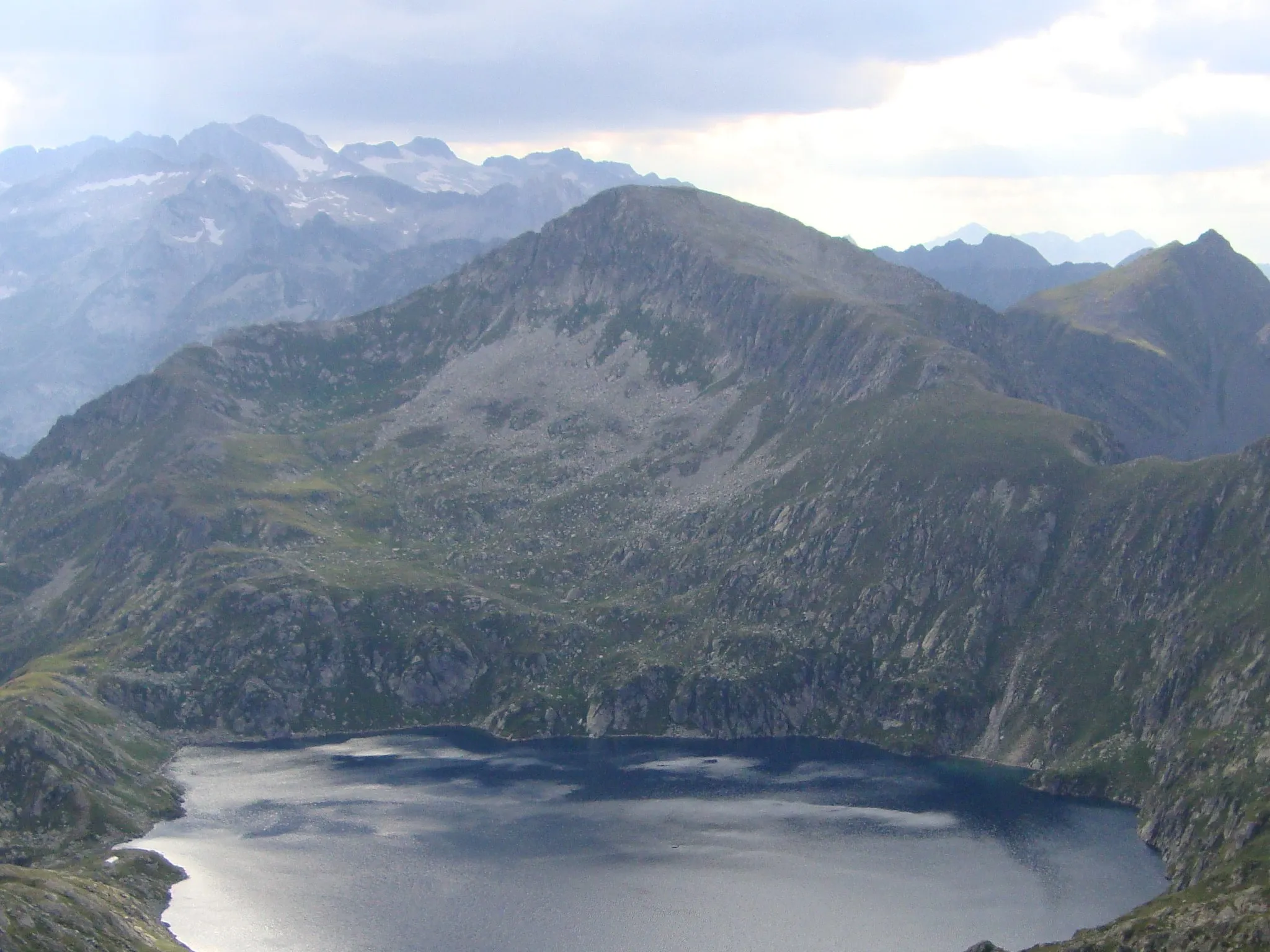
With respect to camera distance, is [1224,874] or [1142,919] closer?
[1142,919]

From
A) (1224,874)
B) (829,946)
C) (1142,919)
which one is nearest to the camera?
(1142,919)

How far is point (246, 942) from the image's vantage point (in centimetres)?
19675

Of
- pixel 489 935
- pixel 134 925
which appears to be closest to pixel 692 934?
pixel 489 935

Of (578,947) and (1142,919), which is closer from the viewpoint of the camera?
(1142,919)

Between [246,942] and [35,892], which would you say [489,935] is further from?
[35,892]

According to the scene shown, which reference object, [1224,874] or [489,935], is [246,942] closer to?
[489,935]

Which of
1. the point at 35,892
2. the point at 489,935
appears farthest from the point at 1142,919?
the point at 35,892

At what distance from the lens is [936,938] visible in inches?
7539

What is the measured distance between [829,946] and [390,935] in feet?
197

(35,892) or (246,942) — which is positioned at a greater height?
(35,892)

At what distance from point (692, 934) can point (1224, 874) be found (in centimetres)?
6920

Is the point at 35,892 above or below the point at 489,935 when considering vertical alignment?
above

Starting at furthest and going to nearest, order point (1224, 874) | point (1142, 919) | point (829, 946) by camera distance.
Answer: point (829, 946) → point (1224, 874) → point (1142, 919)

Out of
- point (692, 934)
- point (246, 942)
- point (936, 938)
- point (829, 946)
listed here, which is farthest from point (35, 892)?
point (936, 938)
